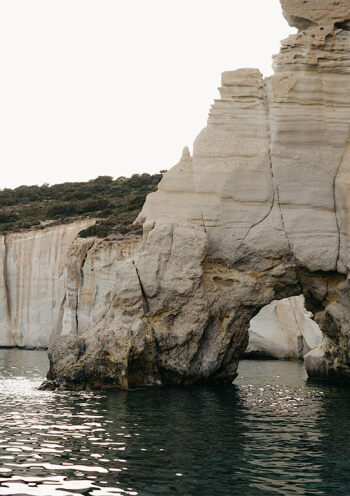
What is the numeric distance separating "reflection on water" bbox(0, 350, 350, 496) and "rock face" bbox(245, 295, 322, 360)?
20.6 m

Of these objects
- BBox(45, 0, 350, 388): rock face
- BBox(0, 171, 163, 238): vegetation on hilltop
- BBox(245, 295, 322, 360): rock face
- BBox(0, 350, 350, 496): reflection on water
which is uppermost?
BBox(0, 171, 163, 238): vegetation on hilltop

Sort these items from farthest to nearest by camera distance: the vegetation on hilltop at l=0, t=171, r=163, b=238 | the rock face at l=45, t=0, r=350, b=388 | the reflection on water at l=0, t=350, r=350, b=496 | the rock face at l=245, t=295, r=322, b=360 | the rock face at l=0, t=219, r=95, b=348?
1. the vegetation on hilltop at l=0, t=171, r=163, b=238
2. the rock face at l=0, t=219, r=95, b=348
3. the rock face at l=245, t=295, r=322, b=360
4. the rock face at l=45, t=0, r=350, b=388
5. the reflection on water at l=0, t=350, r=350, b=496

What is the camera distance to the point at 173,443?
1231 centimetres

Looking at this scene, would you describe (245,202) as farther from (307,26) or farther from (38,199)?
(38,199)

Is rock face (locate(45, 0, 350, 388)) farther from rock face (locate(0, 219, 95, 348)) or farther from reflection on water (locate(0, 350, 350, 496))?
rock face (locate(0, 219, 95, 348))

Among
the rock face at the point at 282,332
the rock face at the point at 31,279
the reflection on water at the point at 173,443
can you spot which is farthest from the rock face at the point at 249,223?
the rock face at the point at 31,279

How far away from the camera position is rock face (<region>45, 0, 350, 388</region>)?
21266 millimetres

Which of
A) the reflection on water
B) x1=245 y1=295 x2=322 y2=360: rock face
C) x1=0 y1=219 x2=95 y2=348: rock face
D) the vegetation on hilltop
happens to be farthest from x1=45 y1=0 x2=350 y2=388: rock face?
x1=0 y1=219 x2=95 y2=348: rock face

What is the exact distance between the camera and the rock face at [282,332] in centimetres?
4084

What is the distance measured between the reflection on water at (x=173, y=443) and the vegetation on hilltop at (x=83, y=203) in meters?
27.4

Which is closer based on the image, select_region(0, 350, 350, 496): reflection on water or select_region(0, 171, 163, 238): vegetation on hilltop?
select_region(0, 350, 350, 496): reflection on water

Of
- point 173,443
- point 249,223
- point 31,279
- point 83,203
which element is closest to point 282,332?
point 31,279

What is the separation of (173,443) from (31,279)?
1468 inches

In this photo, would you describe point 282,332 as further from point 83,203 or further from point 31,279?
point 83,203
